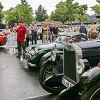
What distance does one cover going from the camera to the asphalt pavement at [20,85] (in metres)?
4.68

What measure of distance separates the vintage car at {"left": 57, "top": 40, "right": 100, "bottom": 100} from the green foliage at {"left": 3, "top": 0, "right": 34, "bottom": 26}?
196 feet

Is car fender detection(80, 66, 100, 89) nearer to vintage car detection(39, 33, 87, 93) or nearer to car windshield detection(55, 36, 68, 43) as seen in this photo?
vintage car detection(39, 33, 87, 93)

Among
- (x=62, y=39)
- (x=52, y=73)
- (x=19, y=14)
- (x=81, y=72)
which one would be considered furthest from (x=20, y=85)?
(x=19, y=14)

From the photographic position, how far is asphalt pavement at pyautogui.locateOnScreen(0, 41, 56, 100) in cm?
468

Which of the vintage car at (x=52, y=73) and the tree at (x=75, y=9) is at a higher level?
the tree at (x=75, y=9)

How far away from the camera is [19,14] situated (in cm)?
6612

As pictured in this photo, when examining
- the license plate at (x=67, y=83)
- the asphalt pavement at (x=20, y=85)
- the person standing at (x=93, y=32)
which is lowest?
the asphalt pavement at (x=20, y=85)

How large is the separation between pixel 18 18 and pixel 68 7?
59.1 ft

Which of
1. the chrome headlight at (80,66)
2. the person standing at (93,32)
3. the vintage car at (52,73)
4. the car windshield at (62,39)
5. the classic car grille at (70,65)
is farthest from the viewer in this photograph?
the person standing at (93,32)

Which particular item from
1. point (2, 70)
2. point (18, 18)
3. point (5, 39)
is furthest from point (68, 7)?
point (2, 70)

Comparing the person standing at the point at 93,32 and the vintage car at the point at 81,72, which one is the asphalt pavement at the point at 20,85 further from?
the person standing at the point at 93,32

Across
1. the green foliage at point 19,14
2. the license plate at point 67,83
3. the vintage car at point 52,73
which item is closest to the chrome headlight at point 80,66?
the license plate at point 67,83

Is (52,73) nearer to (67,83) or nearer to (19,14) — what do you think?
(67,83)

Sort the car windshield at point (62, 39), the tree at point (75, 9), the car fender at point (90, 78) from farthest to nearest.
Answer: the tree at point (75, 9) < the car windshield at point (62, 39) < the car fender at point (90, 78)
